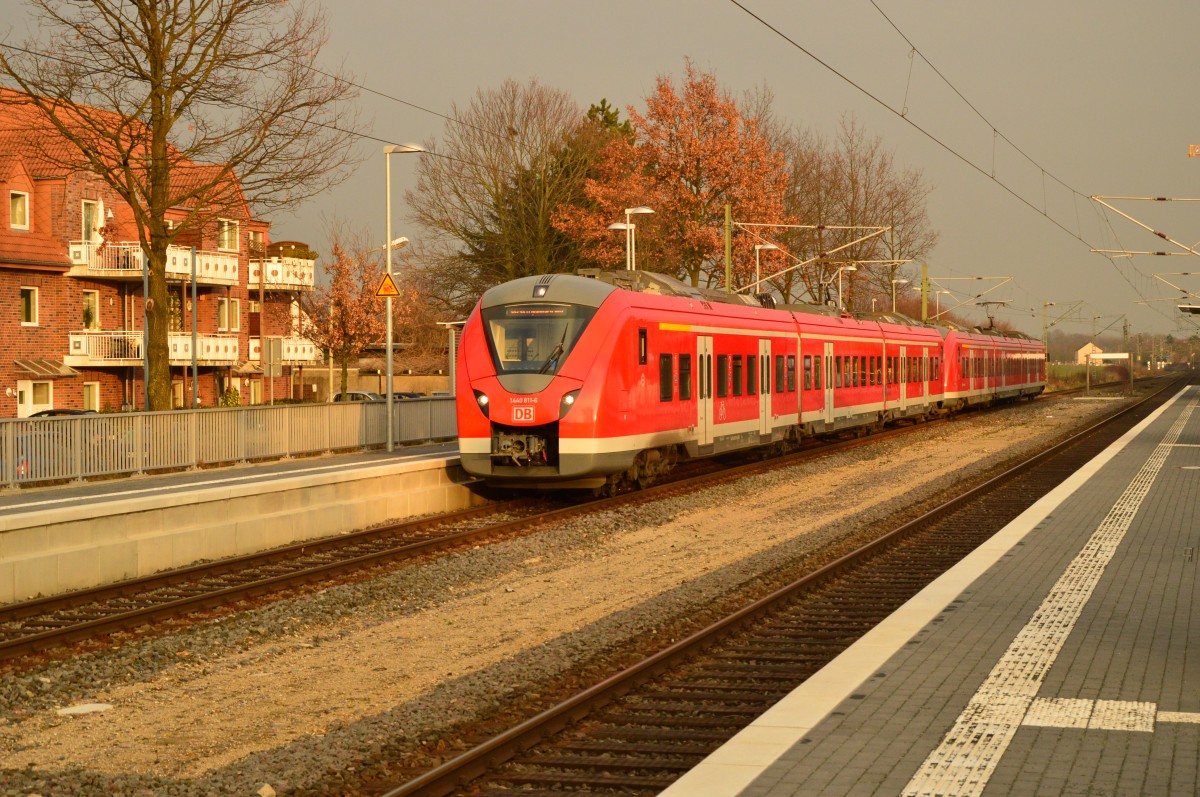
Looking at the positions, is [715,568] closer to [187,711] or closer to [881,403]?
[187,711]

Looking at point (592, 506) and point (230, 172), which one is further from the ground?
point (230, 172)

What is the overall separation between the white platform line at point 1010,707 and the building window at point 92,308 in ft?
123

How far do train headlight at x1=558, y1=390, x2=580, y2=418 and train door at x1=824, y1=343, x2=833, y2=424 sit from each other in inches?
581

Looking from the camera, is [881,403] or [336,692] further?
[881,403]

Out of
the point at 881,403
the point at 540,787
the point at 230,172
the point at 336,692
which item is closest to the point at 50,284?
the point at 230,172

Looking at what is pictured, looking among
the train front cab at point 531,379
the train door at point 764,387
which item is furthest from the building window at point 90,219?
the train front cab at point 531,379

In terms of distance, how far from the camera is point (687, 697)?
8625 millimetres

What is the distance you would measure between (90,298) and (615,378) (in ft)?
99.6

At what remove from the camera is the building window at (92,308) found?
43.5 m

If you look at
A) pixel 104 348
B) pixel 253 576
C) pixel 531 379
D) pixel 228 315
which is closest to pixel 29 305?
pixel 104 348

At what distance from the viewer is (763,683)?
29.8 feet

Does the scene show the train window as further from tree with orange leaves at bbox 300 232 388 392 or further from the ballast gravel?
tree with orange leaves at bbox 300 232 388 392

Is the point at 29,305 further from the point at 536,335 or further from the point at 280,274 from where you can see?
the point at 536,335

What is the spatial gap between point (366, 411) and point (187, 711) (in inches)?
814
